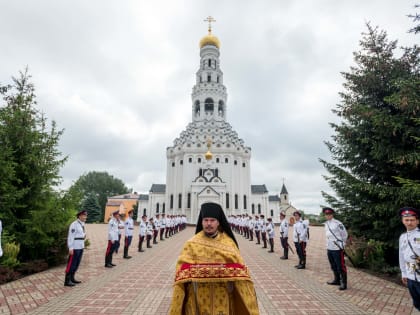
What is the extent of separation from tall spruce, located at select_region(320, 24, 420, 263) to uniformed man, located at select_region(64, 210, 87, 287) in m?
8.54

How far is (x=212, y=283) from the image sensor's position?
8.56 feet

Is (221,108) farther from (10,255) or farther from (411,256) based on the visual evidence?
(411,256)

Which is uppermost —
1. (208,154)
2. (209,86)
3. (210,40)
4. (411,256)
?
(210,40)

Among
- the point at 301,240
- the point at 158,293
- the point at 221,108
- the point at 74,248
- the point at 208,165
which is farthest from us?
the point at 221,108

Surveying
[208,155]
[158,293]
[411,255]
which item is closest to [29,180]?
[158,293]

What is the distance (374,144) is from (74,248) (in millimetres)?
9534

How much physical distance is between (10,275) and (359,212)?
36.5ft

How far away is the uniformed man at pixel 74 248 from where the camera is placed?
21.3 feet

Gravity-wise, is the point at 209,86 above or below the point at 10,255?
above

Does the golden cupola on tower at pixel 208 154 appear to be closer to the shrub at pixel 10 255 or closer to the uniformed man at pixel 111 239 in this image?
the uniformed man at pixel 111 239

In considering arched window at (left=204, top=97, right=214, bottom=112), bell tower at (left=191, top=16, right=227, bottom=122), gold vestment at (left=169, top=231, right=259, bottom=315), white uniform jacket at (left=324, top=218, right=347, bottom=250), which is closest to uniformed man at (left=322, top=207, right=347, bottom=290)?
white uniform jacket at (left=324, top=218, right=347, bottom=250)

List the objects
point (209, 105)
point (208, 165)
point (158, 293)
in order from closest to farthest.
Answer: point (158, 293) < point (208, 165) < point (209, 105)

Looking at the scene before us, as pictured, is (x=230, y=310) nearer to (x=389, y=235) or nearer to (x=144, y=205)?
(x=389, y=235)

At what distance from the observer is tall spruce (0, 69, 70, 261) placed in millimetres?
7918
